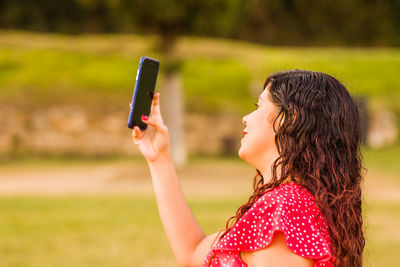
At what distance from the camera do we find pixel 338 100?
1353 mm

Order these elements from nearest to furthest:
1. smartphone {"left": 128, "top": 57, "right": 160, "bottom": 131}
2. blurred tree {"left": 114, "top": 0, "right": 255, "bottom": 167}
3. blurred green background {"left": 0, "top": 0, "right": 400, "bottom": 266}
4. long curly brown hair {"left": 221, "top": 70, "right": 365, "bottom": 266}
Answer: long curly brown hair {"left": 221, "top": 70, "right": 365, "bottom": 266} → smartphone {"left": 128, "top": 57, "right": 160, "bottom": 131} → blurred green background {"left": 0, "top": 0, "right": 400, "bottom": 266} → blurred tree {"left": 114, "top": 0, "right": 255, "bottom": 167}

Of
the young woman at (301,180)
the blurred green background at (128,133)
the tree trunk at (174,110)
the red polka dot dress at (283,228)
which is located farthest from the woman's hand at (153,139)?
the tree trunk at (174,110)

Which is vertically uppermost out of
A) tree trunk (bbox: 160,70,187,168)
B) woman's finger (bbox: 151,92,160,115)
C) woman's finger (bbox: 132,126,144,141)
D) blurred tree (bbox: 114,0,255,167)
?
blurred tree (bbox: 114,0,255,167)

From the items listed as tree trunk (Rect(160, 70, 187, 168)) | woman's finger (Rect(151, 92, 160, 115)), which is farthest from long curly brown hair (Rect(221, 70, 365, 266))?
tree trunk (Rect(160, 70, 187, 168))

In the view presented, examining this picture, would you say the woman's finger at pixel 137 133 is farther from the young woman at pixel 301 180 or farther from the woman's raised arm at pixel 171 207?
the young woman at pixel 301 180

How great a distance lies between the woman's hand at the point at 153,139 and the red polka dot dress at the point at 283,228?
1.74 feet

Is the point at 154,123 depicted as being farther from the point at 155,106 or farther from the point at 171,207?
the point at 171,207

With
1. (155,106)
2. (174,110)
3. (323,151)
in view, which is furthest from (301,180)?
(174,110)

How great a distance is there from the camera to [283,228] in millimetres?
1185

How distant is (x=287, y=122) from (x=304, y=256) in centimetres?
31

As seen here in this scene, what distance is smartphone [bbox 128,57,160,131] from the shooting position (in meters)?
1.67

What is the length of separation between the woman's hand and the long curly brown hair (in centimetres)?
47

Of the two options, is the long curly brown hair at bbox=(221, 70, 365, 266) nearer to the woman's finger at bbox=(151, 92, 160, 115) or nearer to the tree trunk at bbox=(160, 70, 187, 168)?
the woman's finger at bbox=(151, 92, 160, 115)

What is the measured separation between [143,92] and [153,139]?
16 centimetres
